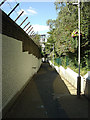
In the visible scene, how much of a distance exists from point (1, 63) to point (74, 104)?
3554mm

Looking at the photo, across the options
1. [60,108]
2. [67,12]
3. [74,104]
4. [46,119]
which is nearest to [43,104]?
[60,108]

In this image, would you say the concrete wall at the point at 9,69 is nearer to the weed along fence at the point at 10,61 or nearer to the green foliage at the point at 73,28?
the weed along fence at the point at 10,61

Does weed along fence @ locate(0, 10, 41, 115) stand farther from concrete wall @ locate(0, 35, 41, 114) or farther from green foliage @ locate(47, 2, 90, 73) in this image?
green foliage @ locate(47, 2, 90, 73)

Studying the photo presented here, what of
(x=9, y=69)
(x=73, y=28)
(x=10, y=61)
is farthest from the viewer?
(x=73, y=28)

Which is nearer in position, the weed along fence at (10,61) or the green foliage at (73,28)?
the weed along fence at (10,61)

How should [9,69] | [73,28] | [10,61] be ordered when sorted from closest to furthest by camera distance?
1. [9,69]
2. [10,61]
3. [73,28]

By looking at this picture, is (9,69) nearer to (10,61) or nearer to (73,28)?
(10,61)

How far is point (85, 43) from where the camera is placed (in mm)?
14781

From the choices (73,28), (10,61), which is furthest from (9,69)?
(73,28)

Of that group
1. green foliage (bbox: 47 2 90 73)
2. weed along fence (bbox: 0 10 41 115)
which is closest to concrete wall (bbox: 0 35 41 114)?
weed along fence (bbox: 0 10 41 115)

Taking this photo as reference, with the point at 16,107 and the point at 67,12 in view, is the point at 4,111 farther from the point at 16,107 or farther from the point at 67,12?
the point at 67,12

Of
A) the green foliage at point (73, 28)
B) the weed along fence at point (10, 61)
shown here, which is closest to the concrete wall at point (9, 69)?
the weed along fence at point (10, 61)

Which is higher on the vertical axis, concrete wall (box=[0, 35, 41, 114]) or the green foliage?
the green foliage

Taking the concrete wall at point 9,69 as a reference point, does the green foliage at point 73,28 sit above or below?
above
